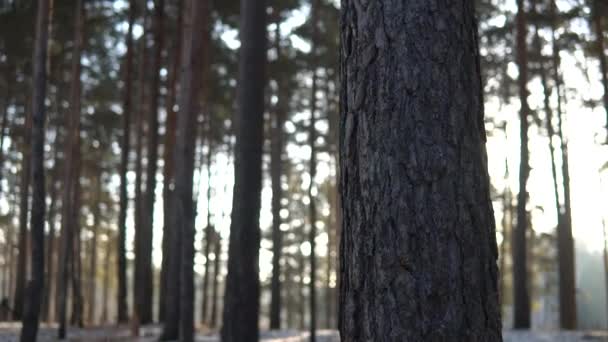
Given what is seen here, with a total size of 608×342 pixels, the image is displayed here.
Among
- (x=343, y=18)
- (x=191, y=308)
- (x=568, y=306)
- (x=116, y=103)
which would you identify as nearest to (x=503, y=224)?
(x=568, y=306)

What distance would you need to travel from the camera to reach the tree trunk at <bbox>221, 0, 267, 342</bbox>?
859 cm

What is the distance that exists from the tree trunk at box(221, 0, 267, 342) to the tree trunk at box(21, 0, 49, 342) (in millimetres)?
2793

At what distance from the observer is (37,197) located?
9.67 meters

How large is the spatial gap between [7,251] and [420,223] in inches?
1611

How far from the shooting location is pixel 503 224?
26500mm

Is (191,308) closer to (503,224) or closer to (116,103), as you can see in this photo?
(116,103)

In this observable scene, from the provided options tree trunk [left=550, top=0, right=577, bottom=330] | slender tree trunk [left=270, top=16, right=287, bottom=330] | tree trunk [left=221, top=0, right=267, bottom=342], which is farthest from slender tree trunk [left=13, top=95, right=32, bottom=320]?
tree trunk [left=550, top=0, right=577, bottom=330]

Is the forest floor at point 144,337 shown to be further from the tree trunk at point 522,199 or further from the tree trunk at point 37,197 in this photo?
the tree trunk at point 37,197

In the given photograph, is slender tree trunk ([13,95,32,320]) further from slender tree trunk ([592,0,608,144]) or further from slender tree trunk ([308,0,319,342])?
slender tree trunk ([592,0,608,144])

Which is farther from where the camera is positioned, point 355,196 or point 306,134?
point 306,134

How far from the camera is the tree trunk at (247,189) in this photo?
859 centimetres

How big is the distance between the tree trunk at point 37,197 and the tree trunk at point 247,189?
2793 millimetres

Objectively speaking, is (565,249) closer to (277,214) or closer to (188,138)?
(277,214)

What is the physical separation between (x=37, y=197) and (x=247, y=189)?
321 centimetres
